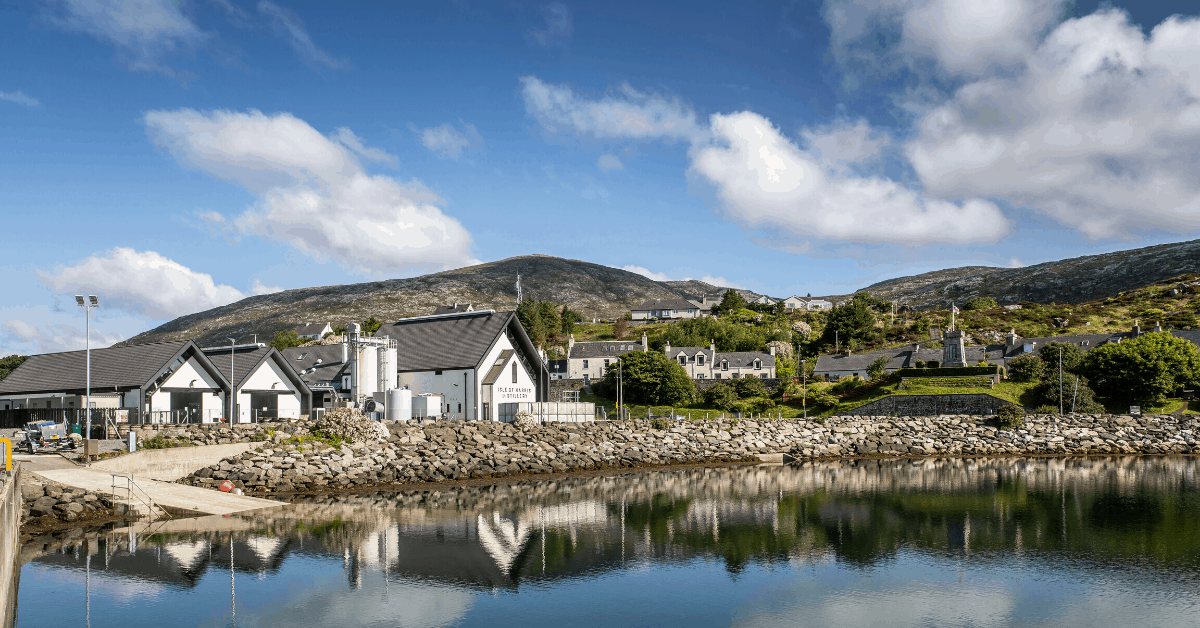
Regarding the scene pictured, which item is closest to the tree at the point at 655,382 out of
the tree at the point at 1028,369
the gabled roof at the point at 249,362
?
the tree at the point at 1028,369

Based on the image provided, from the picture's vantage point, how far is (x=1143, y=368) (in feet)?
208

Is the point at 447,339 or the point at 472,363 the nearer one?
the point at 472,363

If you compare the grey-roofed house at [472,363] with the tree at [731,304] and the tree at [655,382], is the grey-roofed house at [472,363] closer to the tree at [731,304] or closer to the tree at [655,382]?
the tree at [655,382]

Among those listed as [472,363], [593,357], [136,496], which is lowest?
[136,496]

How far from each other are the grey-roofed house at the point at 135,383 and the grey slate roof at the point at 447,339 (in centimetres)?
1387

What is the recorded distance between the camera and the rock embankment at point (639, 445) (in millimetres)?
37375

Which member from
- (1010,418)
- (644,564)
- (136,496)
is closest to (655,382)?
(1010,418)

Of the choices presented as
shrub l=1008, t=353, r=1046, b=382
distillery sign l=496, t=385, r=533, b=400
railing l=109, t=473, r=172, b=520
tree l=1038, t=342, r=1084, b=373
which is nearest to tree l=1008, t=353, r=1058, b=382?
shrub l=1008, t=353, r=1046, b=382

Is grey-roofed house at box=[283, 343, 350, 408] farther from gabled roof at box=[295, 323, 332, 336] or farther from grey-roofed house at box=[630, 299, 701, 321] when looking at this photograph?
grey-roofed house at box=[630, 299, 701, 321]

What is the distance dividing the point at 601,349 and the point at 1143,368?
62.5 meters

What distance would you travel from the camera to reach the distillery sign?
52781 mm

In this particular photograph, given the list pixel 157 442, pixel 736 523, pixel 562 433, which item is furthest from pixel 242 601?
pixel 562 433

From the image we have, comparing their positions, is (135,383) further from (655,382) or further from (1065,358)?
(1065,358)

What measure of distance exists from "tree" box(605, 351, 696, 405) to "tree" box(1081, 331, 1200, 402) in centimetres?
3409
